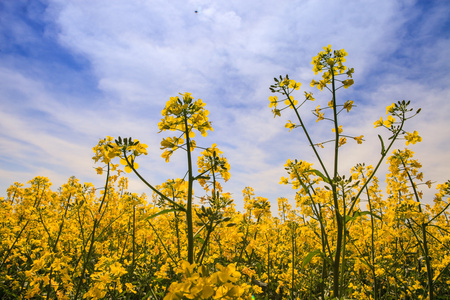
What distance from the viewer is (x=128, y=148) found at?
1.77 metres

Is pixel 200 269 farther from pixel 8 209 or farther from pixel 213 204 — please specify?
pixel 8 209

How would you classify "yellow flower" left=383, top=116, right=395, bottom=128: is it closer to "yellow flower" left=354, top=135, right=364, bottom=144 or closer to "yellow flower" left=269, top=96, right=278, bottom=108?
"yellow flower" left=354, top=135, right=364, bottom=144

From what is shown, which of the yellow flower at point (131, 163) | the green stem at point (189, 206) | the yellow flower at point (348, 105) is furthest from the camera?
the yellow flower at point (348, 105)

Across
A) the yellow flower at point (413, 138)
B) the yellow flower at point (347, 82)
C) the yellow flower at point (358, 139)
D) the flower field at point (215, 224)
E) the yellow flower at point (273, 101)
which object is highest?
the yellow flower at point (347, 82)

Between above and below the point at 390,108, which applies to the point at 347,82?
above

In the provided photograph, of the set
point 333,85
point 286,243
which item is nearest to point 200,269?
point 333,85

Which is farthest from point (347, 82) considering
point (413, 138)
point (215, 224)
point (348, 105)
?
point (215, 224)

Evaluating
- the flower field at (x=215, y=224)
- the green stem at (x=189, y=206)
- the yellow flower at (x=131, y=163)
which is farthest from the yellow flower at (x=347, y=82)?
the yellow flower at (x=131, y=163)

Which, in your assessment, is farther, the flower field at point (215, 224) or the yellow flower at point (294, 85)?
the yellow flower at point (294, 85)

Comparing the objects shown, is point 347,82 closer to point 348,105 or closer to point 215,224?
point 348,105

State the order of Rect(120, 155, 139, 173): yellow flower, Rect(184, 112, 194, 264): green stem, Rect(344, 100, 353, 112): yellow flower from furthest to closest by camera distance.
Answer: Rect(344, 100, 353, 112): yellow flower → Rect(120, 155, 139, 173): yellow flower → Rect(184, 112, 194, 264): green stem

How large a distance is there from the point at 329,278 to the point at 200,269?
4.99 meters

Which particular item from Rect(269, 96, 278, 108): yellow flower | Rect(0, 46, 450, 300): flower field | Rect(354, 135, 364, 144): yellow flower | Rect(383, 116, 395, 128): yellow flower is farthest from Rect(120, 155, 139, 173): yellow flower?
Rect(383, 116, 395, 128): yellow flower

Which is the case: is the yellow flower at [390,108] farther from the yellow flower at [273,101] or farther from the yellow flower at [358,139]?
the yellow flower at [273,101]
